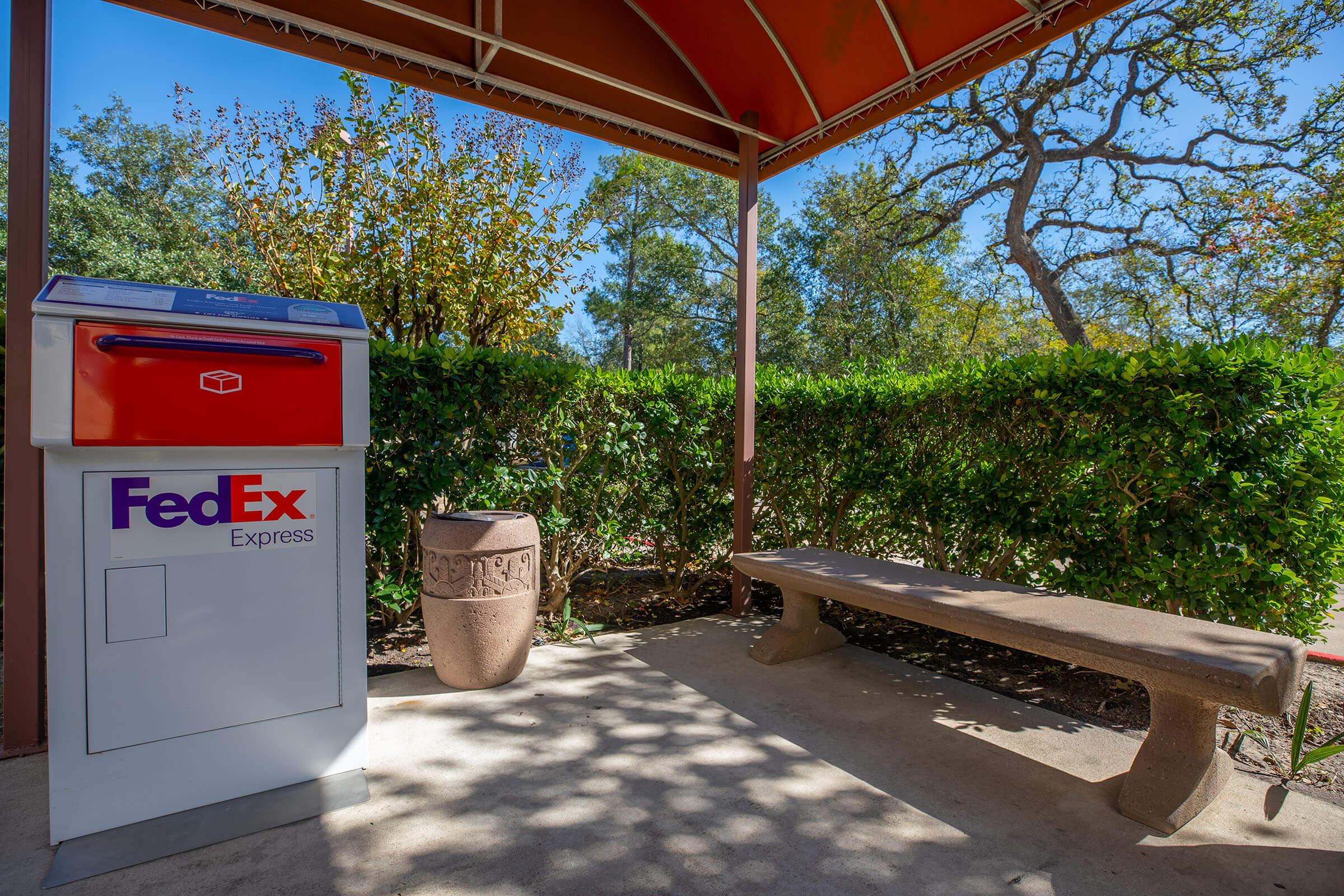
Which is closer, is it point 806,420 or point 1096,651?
point 1096,651

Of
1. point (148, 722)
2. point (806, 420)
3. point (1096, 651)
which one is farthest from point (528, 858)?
point (806, 420)

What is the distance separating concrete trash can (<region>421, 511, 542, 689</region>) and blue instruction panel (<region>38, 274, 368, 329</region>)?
1.24 metres

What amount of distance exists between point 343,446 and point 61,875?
1528 mm

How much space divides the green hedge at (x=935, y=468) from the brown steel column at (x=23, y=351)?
1.36 meters

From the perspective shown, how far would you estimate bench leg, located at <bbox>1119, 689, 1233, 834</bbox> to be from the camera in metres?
2.30

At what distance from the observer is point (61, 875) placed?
195 centimetres

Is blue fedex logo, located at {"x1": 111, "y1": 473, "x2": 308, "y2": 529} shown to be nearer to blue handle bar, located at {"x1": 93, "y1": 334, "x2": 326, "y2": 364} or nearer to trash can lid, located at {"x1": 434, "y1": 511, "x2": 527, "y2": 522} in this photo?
blue handle bar, located at {"x1": 93, "y1": 334, "x2": 326, "y2": 364}

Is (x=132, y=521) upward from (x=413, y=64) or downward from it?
downward

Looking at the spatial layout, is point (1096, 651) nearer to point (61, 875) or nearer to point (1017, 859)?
point (1017, 859)

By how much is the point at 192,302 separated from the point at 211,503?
27.9 inches

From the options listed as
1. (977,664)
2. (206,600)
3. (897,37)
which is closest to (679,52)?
(897,37)

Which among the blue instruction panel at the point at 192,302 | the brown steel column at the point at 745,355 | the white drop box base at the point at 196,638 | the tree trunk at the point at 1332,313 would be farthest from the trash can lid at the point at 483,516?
the tree trunk at the point at 1332,313

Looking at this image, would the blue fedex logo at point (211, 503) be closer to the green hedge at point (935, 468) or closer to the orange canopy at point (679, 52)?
the green hedge at point (935, 468)

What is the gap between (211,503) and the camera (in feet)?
7.51
